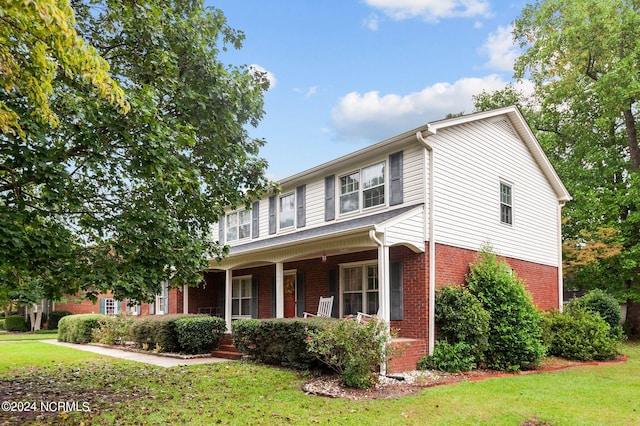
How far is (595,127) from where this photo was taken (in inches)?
934

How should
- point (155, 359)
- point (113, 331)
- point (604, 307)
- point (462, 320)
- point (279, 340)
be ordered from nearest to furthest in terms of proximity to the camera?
point (462, 320) < point (279, 340) < point (155, 359) < point (604, 307) < point (113, 331)

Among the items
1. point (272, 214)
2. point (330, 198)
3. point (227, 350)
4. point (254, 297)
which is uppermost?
point (330, 198)

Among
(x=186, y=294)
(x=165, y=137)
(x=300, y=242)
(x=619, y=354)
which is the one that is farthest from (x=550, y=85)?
(x=165, y=137)

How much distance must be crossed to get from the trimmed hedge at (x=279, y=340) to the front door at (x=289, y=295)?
324 cm

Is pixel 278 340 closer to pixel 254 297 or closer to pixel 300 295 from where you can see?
pixel 300 295

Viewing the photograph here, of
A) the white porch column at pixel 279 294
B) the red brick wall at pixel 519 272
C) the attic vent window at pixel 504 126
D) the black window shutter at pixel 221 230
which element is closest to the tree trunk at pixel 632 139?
the red brick wall at pixel 519 272

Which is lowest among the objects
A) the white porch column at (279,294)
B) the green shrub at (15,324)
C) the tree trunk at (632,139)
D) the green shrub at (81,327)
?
the green shrub at (15,324)

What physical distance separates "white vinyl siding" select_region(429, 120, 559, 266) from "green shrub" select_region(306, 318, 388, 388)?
3753 mm

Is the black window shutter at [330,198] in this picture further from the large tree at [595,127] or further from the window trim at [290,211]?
the large tree at [595,127]

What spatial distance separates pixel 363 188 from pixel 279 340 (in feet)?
15.9

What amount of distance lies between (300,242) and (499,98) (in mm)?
19578

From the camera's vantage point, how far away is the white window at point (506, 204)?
15.1 m

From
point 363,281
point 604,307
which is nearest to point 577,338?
point 604,307

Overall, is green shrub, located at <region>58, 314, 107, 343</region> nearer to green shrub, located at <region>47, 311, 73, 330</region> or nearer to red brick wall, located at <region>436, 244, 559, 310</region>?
green shrub, located at <region>47, 311, 73, 330</region>
